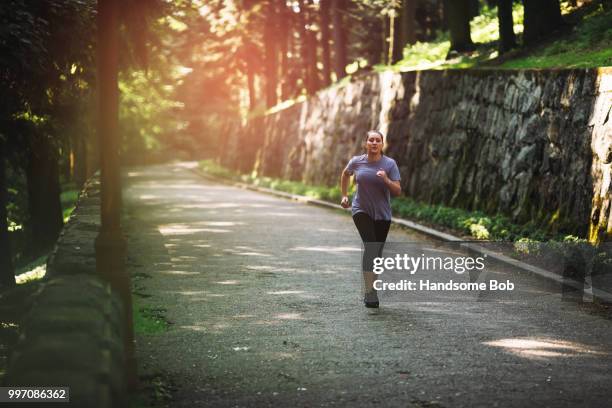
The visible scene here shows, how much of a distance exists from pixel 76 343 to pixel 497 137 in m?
13.0

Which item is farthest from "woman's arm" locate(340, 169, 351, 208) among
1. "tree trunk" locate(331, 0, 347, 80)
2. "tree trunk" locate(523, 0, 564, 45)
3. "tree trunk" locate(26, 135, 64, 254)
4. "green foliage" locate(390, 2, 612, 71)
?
"tree trunk" locate(331, 0, 347, 80)

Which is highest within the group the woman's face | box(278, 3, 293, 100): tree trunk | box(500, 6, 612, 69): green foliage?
box(278, 3, 293, 100): tree trunk

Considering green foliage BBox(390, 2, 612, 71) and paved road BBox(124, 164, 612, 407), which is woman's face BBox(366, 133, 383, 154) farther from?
green foliage BBox(390, 2, 612, 71)

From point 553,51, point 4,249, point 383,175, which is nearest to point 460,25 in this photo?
point 553,51

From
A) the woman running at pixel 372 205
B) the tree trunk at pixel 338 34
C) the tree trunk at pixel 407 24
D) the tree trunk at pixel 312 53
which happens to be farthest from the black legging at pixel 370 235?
the tree trunk at pixel 312 53

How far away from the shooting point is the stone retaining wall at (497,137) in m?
12.7

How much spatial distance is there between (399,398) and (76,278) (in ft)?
8.30

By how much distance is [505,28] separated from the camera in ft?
72.4

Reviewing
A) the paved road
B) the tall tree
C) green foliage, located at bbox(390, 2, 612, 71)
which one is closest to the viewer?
the paved road

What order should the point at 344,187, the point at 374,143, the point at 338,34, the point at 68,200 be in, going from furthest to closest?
the point at 338,34
the point at 68,200
the point at 344,187
the point at 374,143

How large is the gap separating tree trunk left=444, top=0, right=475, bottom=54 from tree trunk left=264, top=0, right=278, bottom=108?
19413mm

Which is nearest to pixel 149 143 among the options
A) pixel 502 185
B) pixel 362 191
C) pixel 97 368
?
pixel 502 185

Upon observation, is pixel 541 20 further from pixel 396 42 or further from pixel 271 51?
pixel 271 51

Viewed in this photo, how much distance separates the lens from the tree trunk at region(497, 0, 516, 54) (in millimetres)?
21891
